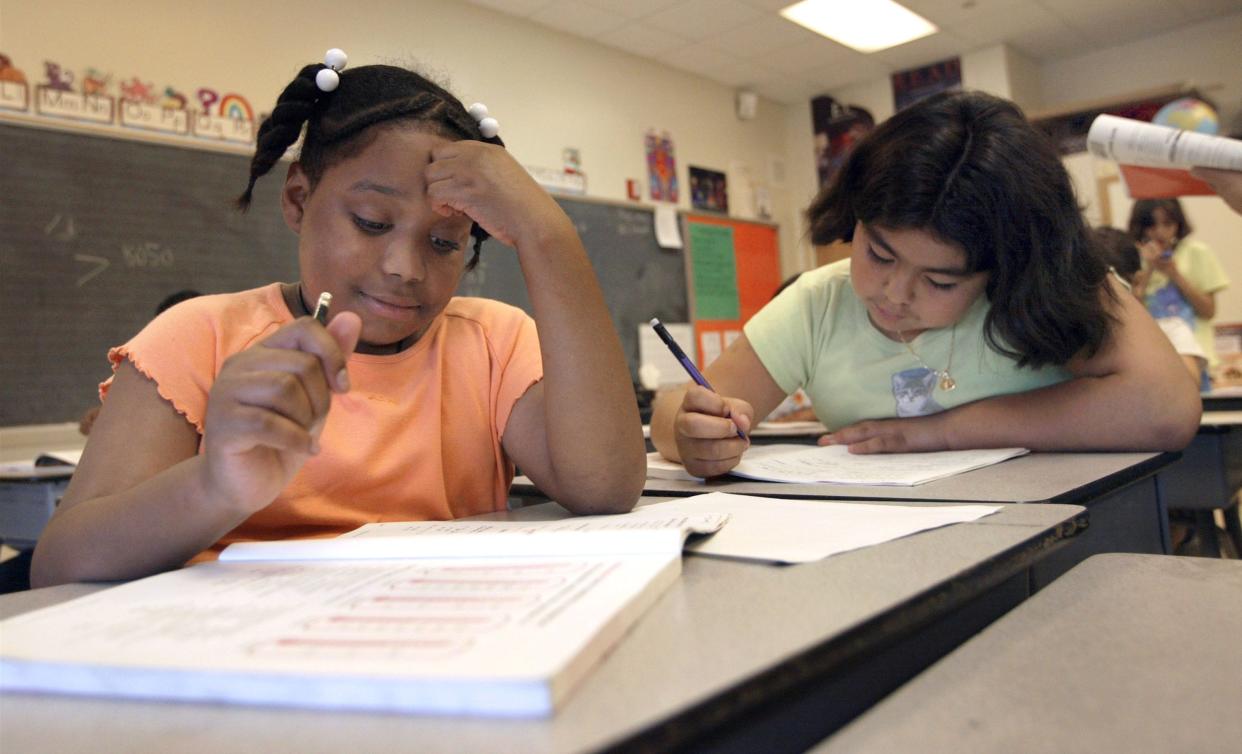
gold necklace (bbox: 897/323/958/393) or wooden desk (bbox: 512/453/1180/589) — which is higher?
gold necklace (bbox: 897/323/958/393)

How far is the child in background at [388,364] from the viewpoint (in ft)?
2.39

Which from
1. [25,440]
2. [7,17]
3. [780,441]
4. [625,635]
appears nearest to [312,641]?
[625,635]

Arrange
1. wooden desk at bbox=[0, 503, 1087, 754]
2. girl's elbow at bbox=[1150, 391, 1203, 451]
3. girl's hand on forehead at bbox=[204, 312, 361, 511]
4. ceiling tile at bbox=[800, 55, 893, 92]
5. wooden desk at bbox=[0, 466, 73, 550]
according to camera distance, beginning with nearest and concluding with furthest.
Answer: wooden desk at bbox=[0, 503, 1087, 754]
girl's hand on forehead at bbox=[204, 312, 361, 511]
girl's elbow at bbox=[1150, 391, 1203, 451]
wooden desk at bbox=[0, 466, 73, 550]
ceiling tile at bbox=[800, 55, 893, 92]

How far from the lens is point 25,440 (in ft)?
7.85

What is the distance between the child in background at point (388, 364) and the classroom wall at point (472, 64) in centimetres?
95

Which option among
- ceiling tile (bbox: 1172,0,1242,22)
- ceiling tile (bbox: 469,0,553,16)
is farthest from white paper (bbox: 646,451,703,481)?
ceiling tile (bbox: 1172,0,1242,22)

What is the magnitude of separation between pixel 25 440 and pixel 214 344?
1961 millimetres

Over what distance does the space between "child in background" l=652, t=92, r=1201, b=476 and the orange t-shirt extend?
9.7 inches

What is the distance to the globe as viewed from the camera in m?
3.56

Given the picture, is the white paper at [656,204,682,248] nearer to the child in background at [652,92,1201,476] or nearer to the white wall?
the white wall

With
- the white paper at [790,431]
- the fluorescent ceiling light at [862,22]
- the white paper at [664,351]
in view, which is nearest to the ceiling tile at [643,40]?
the fluorescent ceiling light at [862,22]

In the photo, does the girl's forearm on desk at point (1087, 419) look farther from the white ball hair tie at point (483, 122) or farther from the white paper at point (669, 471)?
the white ball hair tie at point (483, 122)

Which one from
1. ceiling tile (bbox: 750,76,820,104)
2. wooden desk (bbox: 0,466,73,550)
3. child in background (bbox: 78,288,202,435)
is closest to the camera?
wooden desk (bbox: 0,466,73,550)

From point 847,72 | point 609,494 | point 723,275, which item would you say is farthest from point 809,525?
point 847,72
